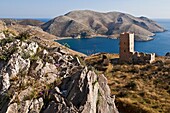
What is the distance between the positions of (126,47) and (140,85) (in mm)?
15807

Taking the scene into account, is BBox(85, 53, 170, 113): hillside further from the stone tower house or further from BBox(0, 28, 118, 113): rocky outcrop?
BBox(0, 28, 118, 113): rocky outcrop

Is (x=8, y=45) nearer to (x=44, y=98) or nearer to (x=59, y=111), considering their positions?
(x=44, y=98)

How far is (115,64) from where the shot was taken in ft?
140

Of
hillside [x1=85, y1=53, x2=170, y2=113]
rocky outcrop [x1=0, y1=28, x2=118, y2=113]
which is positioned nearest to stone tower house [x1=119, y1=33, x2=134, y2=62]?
hillside [x1=85, y1=53, x2=170, y2=113]

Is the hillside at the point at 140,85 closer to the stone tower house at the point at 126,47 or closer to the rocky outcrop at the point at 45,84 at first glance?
the stone tower house at the point at 126,47

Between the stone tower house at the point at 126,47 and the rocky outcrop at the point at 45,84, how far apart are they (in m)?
30.4

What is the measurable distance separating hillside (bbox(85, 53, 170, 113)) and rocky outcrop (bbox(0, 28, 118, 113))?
32.7 ft

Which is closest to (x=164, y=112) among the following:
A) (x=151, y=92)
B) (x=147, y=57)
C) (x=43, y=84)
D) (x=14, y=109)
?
(x=151, y=92)

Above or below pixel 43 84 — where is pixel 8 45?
above

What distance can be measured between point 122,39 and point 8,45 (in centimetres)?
3203

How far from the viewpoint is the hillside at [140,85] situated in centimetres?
2217

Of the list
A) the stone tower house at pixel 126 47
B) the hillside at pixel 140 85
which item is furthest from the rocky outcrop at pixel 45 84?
the stone tower house at pixel 126 47

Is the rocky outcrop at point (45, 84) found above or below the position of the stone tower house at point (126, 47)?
above

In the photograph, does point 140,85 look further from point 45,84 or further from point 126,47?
point 45,84
